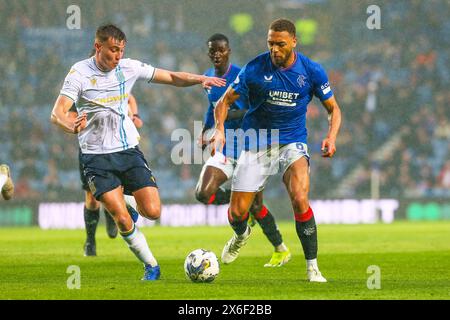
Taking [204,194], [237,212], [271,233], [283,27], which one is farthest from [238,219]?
[283,27]

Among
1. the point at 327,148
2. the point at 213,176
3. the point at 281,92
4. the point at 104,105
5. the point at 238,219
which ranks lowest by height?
the point at 238,219

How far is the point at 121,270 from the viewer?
1041 cm

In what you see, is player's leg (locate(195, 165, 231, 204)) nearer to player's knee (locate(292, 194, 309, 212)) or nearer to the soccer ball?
the soccer ball

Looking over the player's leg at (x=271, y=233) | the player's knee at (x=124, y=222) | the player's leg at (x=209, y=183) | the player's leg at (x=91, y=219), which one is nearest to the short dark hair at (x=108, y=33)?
the player's knee at (x=124, y=222)

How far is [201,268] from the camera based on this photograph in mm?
8789

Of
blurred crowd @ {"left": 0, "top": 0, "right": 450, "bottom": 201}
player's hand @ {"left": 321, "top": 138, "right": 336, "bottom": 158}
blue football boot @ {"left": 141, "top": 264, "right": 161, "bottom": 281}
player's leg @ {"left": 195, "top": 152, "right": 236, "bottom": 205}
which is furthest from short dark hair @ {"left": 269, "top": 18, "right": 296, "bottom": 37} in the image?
blurred crowd @ {"left": 0, "top": 0, "right": 450, "bottom": 201}

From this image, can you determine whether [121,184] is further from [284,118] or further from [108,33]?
[284,118]

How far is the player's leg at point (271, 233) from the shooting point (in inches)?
436

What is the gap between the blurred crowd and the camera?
2328cm

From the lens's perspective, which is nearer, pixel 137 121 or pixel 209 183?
pixel 209 183

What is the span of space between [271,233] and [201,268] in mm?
2422

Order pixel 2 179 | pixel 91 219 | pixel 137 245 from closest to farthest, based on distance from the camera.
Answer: pixel 137 245, pixel 2 179, pixel 91 219

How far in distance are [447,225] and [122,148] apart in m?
13.2

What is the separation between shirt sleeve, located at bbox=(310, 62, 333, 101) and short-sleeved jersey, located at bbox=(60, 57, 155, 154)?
1.74 meters
